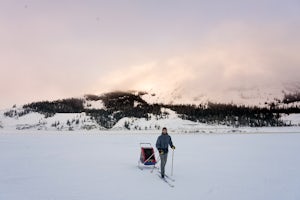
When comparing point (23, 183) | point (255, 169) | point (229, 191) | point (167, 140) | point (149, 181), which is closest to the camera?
point (229, 191)

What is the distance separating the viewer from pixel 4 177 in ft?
A: 42.7

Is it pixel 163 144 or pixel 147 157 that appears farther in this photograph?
pixel 147 157

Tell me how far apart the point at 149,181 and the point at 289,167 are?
9181 mm

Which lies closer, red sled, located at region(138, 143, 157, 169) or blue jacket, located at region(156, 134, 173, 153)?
blue jacket, located at region(156, 134, 173, 153)

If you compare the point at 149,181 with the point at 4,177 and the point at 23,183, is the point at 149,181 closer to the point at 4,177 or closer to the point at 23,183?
the point at 23,183

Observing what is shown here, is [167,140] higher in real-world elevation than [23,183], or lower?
higher

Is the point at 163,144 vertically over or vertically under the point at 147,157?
over

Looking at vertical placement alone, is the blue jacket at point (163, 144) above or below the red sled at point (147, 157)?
above

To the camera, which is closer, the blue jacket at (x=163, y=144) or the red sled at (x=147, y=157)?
the blue jacket at (x=163, y=144)

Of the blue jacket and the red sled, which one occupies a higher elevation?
the blue jacket

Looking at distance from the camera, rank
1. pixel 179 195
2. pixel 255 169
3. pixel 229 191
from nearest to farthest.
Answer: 1. pixel 179 195
2. pixel 229 191
3. pixel 255 169

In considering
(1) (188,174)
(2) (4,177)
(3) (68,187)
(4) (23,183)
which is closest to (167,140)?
(1) (188,174)

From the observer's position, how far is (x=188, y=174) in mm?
14305

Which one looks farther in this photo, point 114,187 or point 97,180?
point 97,180
